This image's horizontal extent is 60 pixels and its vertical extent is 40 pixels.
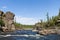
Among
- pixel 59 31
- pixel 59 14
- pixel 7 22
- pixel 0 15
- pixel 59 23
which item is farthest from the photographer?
pixel 7 22

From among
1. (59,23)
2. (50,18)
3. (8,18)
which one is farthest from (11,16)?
(59,23)

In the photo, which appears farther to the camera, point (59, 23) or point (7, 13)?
point (7, 13)

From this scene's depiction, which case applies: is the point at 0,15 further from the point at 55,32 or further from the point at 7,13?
the point at 55,32

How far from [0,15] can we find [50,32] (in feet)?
266

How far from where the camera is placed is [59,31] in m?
90.5

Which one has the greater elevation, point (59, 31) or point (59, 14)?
point (59, 14)

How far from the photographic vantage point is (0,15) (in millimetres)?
163500

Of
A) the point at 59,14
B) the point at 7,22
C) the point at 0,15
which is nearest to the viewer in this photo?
the point at 59,14

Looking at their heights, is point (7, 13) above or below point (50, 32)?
above

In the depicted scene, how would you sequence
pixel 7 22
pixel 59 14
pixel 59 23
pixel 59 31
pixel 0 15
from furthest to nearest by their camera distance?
1. pixel 7 22
2. pixel 0 15
3. pixel 59 14
4. pixel 59 23
5. pixel 59 31

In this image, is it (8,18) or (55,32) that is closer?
(55,32)

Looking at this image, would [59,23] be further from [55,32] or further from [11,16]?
[11,16]

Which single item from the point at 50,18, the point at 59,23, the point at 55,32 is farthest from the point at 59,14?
the point at 55,32

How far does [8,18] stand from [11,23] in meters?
7.51
